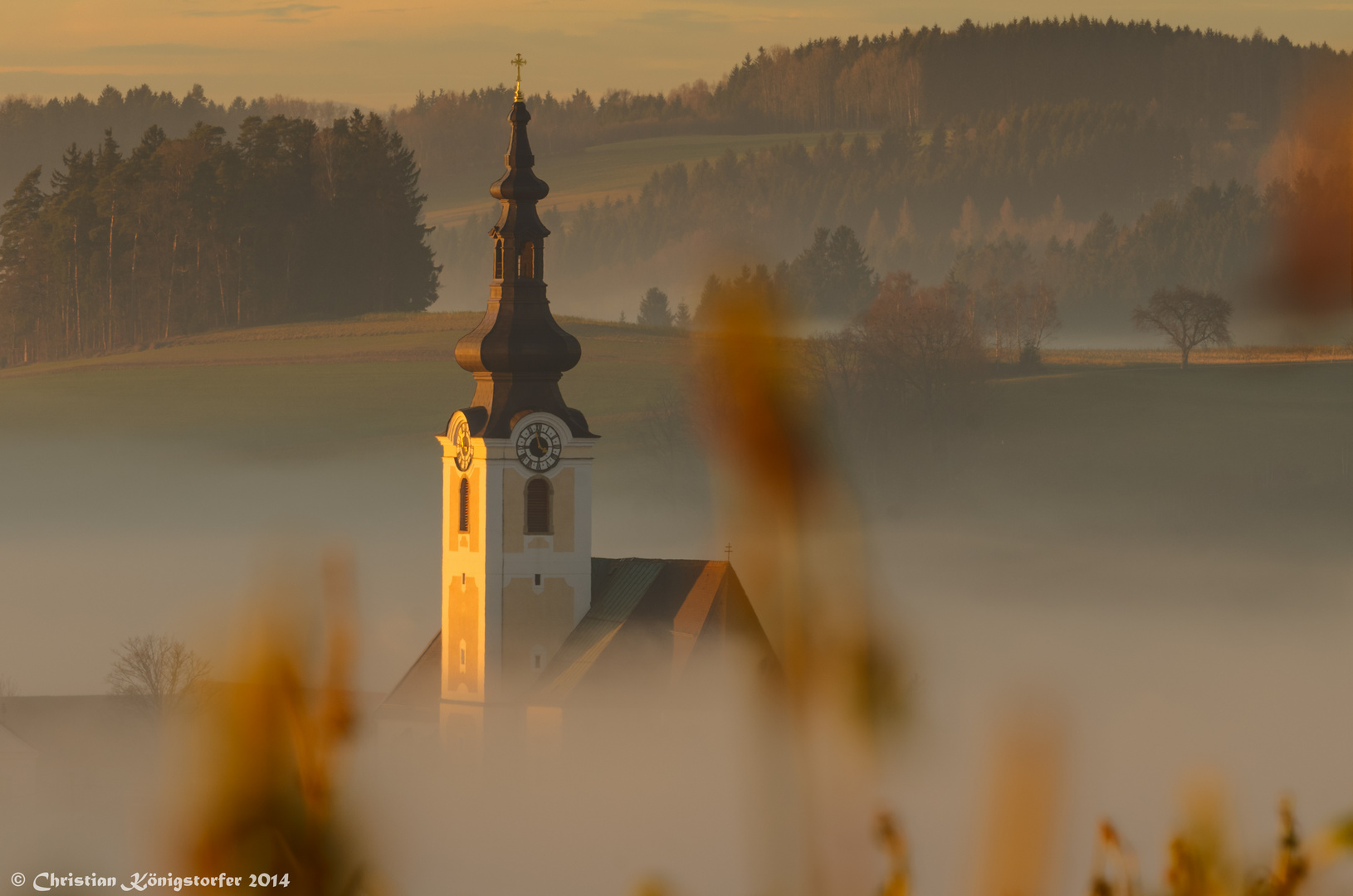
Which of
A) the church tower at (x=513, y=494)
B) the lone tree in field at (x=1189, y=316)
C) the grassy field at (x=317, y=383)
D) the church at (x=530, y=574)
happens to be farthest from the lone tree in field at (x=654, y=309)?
the church at (x=530, y=574)

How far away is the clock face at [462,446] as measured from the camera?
66.8 m

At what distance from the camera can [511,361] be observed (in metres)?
65.8

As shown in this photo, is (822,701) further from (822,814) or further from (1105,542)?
(1105,542)

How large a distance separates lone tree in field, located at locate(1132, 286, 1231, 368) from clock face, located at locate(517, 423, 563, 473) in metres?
102

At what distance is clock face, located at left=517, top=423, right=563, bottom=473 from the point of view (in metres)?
65.4

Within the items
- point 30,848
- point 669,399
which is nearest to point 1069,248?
point 669,399

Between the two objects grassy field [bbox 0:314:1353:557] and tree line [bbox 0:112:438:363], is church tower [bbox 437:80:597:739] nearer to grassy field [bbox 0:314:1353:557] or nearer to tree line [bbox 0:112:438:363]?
grassy field [bbox 0:314:1353:557]

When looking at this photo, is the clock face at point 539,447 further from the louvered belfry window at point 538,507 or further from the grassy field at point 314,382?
the grassy field at point 314,382

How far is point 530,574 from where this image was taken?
225ft

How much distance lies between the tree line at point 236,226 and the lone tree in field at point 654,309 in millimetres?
21339

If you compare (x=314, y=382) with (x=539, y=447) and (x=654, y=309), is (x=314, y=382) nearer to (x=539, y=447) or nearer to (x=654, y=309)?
(x=654, y=309)

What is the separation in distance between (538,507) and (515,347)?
15.7ft

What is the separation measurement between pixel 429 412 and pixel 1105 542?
6071cm

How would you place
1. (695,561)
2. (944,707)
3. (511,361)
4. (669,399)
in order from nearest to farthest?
(944,707), (511,361), (695,561), (669,399)
